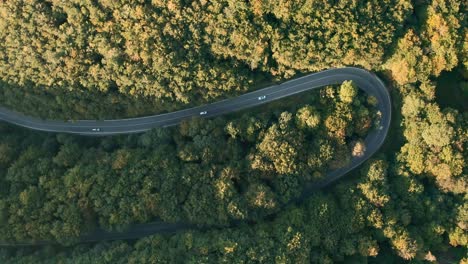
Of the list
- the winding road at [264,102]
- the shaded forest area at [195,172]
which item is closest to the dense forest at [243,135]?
the shaded forest area at [195,172]

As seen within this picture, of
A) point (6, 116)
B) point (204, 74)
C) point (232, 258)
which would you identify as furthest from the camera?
point (6, 116)

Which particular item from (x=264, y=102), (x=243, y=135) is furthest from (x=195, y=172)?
(x=264, y=102)

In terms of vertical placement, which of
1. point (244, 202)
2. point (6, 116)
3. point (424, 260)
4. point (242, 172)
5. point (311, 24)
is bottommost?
point (424, 260)

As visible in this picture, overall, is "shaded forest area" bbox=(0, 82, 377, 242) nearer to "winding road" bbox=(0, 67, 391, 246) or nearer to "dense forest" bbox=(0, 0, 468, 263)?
"dense forest" bbox=(0, 0, 468, 263)

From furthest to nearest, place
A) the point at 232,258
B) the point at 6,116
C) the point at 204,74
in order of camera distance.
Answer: the point at 6,116, the point at 204,74, the point at 232,258

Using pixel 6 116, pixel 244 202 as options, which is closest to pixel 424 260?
pixel 244 202

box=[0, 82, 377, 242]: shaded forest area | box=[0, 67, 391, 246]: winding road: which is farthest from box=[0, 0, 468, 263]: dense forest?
box=[0, 67, 391, 246]: winding road

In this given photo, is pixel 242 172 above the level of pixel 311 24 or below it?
below

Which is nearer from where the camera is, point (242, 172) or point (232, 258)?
point (232, 258)

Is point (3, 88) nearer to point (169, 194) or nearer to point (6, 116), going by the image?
point (6, 116)
